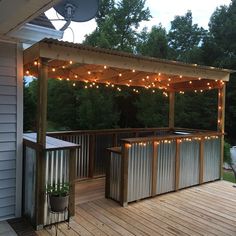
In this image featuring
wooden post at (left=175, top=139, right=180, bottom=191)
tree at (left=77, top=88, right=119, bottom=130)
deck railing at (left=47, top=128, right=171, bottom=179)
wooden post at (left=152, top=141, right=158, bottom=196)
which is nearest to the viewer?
wooden post at (left=152, top=141, right=158, bottom=196)

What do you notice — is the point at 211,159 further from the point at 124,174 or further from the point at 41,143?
the point at 41,143

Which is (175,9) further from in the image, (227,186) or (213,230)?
(213,230)

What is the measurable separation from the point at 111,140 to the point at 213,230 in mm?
3354

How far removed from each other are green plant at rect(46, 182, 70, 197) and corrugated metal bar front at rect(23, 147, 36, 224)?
278 millimetres

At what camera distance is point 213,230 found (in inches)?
155

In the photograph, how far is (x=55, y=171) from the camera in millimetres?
4031

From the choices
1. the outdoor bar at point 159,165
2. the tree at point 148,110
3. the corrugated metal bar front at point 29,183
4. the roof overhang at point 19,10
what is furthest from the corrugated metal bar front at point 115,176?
the tree at point 148,110

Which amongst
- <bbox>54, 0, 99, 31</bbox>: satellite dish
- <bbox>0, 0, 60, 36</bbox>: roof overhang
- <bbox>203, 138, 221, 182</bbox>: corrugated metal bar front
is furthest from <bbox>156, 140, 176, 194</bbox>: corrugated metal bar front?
<bbox>0, 0, 60, 36</bbox>: roof overhang

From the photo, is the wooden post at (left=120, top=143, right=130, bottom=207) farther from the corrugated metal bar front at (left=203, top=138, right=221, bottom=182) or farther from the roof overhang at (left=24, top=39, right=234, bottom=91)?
the corrugated metal bar front at (left=203, top=138, right=221, bottom=182)

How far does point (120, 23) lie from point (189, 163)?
12.1 meters

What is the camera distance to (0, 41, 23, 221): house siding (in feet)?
13.7

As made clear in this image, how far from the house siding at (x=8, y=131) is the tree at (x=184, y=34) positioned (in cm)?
1317

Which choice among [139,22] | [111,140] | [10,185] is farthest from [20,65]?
[139,22]

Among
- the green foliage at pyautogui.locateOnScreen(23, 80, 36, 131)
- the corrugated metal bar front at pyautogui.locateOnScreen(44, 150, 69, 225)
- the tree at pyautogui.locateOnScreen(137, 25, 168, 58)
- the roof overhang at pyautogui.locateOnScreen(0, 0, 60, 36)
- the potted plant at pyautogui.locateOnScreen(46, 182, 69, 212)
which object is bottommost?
the potted plant at pyautogui.locateOnScreen(46, 182, 69, 212)
